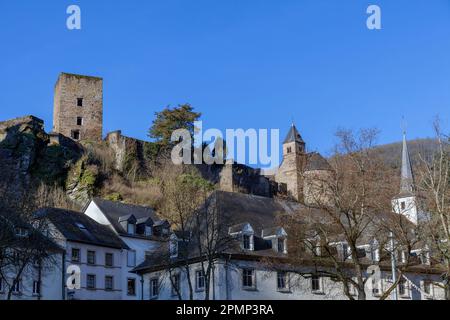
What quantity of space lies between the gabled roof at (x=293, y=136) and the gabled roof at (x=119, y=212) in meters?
35.2

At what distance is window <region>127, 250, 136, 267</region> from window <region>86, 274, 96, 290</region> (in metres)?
3.68

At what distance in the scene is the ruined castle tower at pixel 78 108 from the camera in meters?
80.1

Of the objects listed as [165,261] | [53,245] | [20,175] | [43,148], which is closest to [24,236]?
[165,261]

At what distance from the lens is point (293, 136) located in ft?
308

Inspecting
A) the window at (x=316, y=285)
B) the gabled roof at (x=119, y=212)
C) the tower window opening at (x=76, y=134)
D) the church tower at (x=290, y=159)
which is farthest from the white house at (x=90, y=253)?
the church tower at (x=290, y=159)

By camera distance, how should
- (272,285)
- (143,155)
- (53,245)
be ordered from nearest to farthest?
(272,285), (53,245), (143,155)

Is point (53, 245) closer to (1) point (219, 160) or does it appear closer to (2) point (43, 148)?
(2) point (43, 148)

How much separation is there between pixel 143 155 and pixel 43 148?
10.6 m

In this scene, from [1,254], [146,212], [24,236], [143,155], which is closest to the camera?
[1,254]

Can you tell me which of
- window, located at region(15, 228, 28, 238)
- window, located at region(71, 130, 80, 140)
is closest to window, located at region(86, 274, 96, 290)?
window, located at region(15, 228, 28, 238)

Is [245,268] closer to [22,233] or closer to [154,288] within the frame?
[154,288]

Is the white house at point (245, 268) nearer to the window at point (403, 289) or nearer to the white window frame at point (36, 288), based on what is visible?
the window at point (403, 289)

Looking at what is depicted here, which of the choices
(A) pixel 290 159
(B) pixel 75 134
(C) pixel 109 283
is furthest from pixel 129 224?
(A) pixel 290 159
